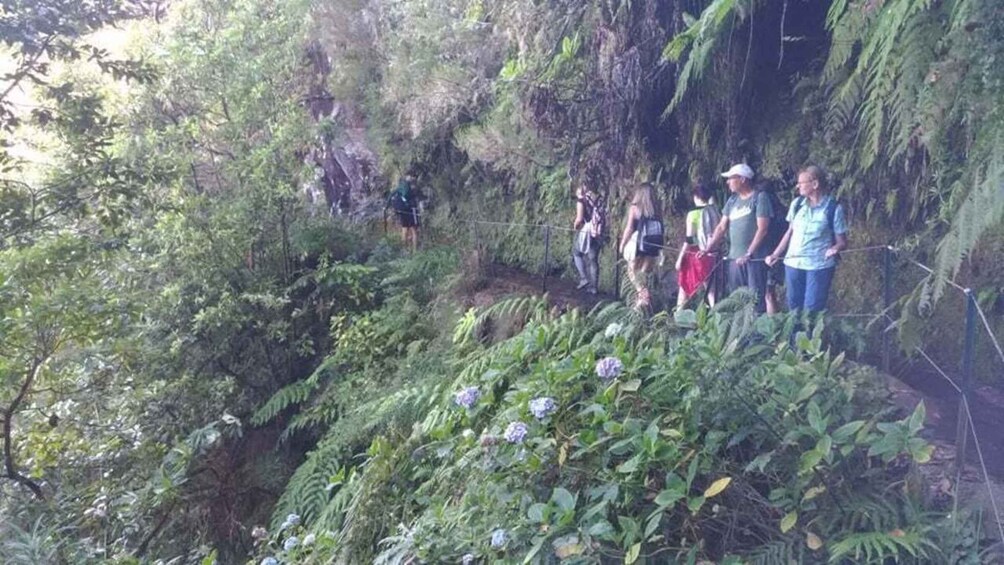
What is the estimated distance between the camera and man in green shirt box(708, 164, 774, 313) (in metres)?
7.38

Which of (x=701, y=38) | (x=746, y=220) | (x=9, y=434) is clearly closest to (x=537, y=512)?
(x=746, y=220)

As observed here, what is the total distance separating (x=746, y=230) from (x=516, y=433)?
169 inches

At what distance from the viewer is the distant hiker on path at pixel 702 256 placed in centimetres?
826

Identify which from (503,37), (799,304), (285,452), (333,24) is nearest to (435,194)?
A: (333,24)

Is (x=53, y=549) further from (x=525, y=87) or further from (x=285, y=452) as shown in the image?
(x=525, y=87)

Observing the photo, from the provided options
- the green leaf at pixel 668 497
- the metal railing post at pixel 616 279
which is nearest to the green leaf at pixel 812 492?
the green leaf at pixel 668 497

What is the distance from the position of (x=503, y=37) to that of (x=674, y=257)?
4.02m

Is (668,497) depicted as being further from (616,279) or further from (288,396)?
(288,396)

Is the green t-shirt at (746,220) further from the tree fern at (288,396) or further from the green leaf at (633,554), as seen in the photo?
the tree fern at (288,396)

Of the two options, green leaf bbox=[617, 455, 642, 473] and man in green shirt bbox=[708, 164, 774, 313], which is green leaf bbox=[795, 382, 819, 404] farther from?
man in green shirt bbox=[708, 164, 774, 313]

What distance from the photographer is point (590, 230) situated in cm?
1072

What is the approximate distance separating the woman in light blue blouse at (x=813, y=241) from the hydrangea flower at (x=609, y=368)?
3.04 metres

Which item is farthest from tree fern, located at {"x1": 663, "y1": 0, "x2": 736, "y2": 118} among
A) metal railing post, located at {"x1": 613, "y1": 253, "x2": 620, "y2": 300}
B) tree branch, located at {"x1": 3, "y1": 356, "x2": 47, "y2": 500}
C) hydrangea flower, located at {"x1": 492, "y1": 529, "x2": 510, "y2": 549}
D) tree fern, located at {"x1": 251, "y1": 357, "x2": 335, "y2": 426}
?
tree branch, located at {"x1": 3, "y1": 356, "x2": 47, "y2": 500}

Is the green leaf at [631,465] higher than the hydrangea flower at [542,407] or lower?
lower
